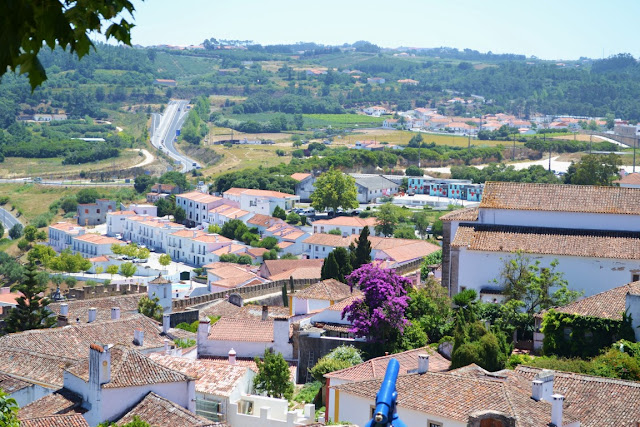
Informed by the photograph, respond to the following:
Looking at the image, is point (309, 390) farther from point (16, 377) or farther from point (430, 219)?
point (430, 219)

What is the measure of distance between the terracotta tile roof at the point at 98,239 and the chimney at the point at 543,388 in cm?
6616

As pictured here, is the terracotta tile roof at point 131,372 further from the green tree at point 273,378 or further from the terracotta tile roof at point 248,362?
the terracotta tile roof at point 248,362

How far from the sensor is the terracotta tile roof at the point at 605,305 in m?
25.3

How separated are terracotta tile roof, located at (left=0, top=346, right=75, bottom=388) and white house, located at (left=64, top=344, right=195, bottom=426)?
55.5 inches

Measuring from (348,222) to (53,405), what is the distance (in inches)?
2421

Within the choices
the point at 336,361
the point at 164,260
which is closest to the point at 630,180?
the point at 164,260

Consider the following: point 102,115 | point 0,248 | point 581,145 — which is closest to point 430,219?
point 0,248

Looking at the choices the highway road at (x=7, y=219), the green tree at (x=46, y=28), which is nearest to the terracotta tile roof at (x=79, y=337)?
the green tree at (x=46, y=28)

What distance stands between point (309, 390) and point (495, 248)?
26.3 feet

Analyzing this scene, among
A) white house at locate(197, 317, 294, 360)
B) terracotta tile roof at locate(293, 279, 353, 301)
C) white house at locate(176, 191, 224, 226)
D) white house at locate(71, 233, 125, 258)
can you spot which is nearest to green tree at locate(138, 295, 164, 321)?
terracotta tile roof at locate(293, 279, 353, 301)

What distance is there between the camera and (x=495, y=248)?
100ft

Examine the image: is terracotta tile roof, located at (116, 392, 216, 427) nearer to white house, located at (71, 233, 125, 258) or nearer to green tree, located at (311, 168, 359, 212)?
white house, located at (71, 233, 125, 258)

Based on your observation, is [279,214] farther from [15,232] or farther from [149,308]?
[149,308]

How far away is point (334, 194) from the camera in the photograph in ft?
287
